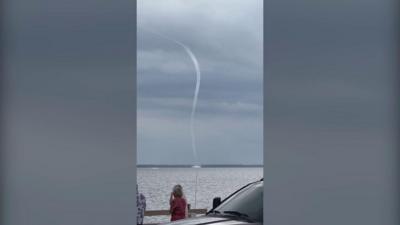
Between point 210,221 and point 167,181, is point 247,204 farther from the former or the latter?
point 167,181

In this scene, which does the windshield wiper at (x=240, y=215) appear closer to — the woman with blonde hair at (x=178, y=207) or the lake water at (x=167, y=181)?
Result: the lake water at (x=167, y=181)

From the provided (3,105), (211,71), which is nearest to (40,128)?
(3,105)

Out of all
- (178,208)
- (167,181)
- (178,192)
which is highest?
(178,192)

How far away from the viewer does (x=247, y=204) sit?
3.31 metres

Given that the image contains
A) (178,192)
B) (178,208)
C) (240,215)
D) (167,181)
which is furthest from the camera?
(167,181)

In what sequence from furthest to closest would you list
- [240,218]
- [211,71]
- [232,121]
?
[211,71] → [240,218] → [232,121]

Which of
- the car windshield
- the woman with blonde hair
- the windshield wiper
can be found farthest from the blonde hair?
the windshield wiper

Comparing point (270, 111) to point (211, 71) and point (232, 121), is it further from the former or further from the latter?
point (211, 71)

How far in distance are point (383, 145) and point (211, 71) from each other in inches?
66.3

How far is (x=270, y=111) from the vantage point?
2197 mm

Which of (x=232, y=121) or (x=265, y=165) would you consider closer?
(x=265, y=165)

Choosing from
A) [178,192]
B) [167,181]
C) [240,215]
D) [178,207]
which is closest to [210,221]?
[240,215]

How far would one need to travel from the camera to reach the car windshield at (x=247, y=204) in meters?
3.22

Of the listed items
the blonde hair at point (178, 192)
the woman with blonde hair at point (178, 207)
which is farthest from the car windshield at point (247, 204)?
the blonde hair at point (178, 192)
